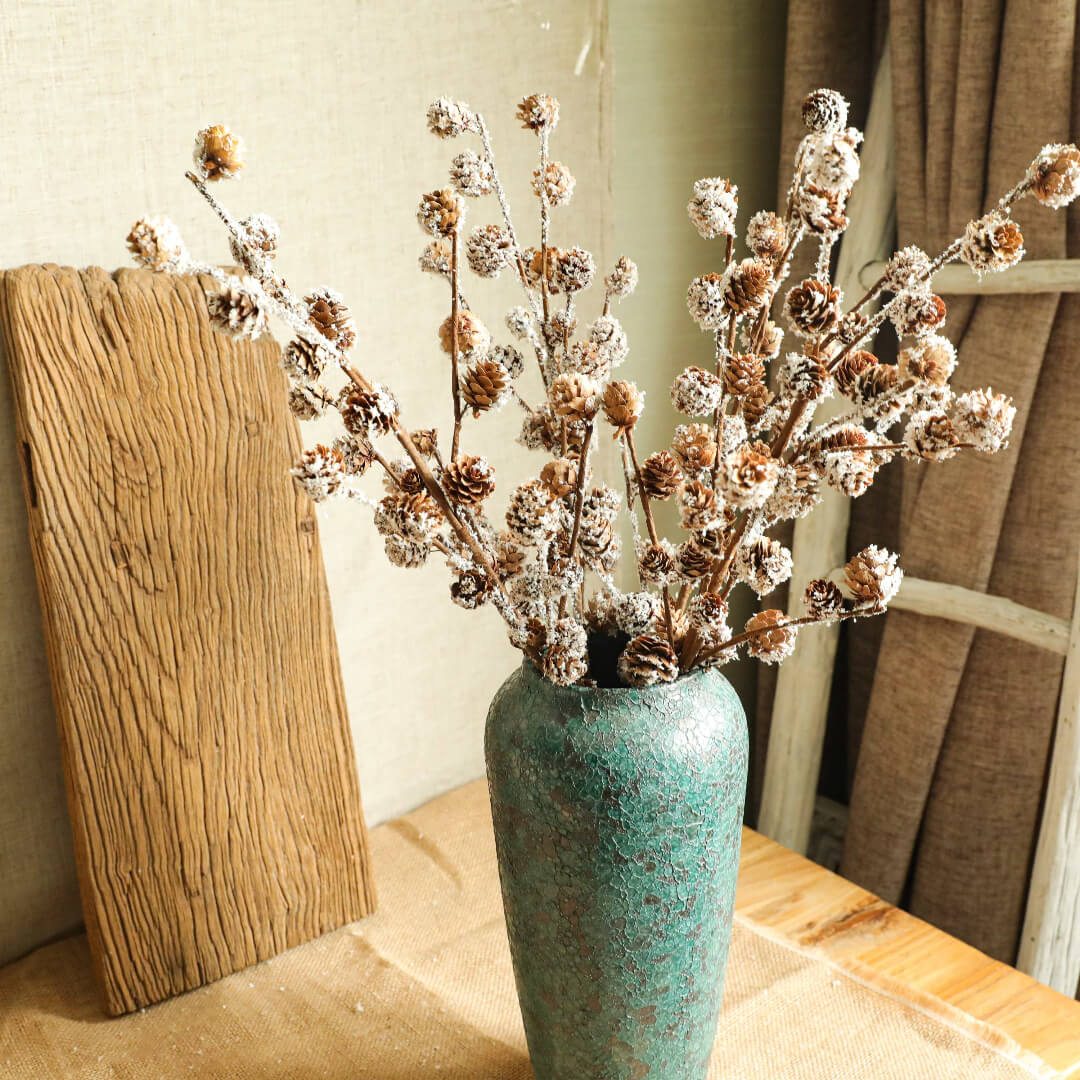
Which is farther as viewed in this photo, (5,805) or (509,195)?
(509,195)

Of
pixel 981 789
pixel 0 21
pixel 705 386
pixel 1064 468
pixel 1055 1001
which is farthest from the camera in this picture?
pixel 981 789

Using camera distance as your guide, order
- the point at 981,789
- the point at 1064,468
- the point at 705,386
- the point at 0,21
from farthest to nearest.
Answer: the point at 981,789 < the point at 1064,468 < the point at 0,21 < the point at 705,386

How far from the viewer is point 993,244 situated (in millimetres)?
586

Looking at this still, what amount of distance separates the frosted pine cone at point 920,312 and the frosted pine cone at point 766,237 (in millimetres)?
90

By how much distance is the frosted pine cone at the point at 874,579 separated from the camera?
63cm

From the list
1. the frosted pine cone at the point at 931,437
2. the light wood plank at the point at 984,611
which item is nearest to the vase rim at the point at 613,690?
the frosted pine cone at the point at 931,437

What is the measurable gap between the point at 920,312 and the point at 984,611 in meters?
0.60

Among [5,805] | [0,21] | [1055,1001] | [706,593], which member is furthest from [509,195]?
[1055,1001]

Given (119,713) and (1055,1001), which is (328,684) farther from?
(1055,1001)

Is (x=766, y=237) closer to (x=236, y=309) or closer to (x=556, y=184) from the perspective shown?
(x=556, y=184)

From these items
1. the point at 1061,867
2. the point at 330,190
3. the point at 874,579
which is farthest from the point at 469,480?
the point at 1061,867

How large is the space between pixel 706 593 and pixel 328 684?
45cm

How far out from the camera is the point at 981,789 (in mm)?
1201

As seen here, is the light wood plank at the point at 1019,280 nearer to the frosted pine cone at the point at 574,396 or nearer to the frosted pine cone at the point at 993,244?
the frosted pine cone at the point at 993,244
